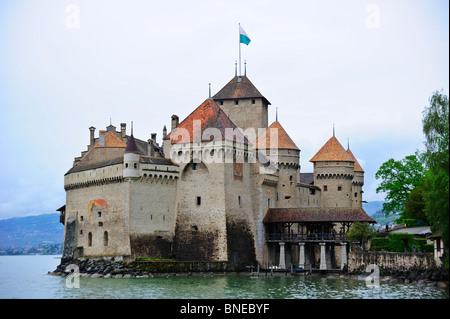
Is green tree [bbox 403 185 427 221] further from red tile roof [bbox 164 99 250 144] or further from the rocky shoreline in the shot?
red tile roof [bbox 164 99 250 144]

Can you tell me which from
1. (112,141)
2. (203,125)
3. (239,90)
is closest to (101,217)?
(112,141)

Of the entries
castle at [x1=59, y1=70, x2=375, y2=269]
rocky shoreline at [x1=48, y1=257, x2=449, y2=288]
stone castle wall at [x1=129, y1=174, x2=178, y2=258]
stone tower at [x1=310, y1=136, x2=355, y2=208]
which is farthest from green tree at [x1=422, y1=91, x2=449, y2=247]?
stone tower at [x1=310, y1=136, x2=355, y2=208]

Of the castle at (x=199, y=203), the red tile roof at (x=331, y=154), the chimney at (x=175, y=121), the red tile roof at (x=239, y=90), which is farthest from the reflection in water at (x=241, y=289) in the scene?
the red tile roof at (x=239, y=90)

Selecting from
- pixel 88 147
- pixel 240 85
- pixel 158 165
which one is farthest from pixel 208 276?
pixel 240 85

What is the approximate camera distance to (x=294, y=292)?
42688mm

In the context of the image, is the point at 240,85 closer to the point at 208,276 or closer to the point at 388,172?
the point at 388,172

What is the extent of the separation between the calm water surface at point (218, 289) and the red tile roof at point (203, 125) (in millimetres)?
12153

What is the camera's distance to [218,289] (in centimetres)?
4422

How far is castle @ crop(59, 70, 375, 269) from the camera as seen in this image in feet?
192

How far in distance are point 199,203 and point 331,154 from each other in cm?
1807

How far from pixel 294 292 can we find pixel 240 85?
1406 inches

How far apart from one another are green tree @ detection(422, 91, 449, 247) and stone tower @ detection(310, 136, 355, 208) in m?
30.7

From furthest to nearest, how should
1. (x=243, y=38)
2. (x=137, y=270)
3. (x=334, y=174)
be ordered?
(x=243, y=38), (x=334, y=174), (x=137, y=270)

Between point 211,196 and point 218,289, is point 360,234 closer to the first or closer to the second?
point 211,196
